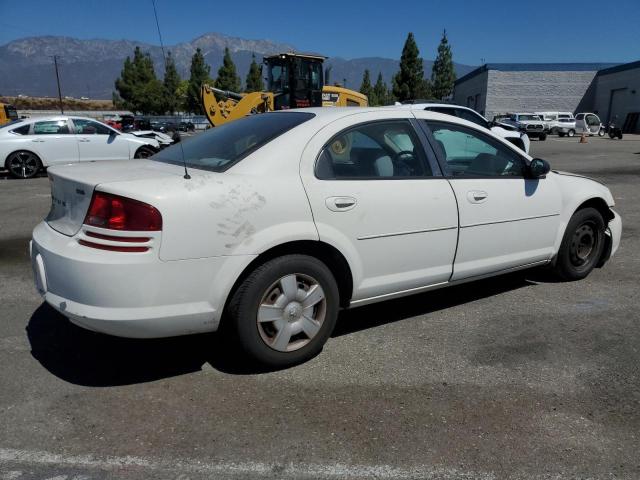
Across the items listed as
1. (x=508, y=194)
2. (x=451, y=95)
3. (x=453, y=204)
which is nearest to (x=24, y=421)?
(x=453, y=204)

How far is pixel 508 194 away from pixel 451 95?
83.4m

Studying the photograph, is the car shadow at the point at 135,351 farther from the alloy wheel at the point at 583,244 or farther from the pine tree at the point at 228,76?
the pine tree at the point at 228,76

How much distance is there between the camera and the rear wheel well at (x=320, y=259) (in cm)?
304

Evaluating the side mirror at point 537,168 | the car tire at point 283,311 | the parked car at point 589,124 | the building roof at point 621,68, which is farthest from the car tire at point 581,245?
the building roof at point 621,68

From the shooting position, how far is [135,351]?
11.6 ft

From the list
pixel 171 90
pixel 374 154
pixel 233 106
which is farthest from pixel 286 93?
pixel 171 90

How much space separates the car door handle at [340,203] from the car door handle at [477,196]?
39.2 inches

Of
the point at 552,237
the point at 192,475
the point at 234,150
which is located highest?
the point at 234,150

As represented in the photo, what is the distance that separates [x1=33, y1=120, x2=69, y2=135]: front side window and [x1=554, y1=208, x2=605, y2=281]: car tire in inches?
479

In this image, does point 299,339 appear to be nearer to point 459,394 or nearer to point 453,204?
point 459,394

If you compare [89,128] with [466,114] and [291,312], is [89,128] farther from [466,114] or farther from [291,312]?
[291,312]

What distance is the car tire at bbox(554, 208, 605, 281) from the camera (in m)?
4.64

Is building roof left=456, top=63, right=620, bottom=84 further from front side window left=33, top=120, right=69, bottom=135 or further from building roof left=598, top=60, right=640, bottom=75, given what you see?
front side window left=33, top=120, right=69, bottom=135

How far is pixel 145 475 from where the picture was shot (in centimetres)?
232
